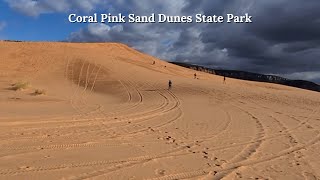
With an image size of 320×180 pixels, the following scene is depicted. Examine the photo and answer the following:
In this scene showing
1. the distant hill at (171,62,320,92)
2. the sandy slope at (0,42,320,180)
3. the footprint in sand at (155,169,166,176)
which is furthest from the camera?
the distant hill at (171,62,320,92)

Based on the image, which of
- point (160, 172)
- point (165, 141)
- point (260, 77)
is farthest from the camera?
point (260, 77)

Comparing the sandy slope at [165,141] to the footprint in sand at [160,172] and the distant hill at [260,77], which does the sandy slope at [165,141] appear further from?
the distant hill at [260,77]

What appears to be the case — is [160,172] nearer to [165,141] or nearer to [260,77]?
[165,141]

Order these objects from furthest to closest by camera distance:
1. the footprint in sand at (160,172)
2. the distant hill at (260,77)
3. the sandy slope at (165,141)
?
the distant hill at (260,77)
the sandy slope at (165,141)
the footprint in sand at (160,172)

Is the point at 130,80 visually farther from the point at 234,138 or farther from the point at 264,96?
the point at 234,138

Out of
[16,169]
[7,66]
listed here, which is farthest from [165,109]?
[7,66]

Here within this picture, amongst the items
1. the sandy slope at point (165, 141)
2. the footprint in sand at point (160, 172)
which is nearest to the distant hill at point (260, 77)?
the sandy slope at point (165, 141)

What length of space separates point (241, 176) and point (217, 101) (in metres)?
15.7

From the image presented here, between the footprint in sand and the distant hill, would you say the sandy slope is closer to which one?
the footprint in sand

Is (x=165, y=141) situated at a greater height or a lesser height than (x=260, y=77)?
lesser

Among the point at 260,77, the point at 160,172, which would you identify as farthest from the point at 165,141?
the point at 260,77

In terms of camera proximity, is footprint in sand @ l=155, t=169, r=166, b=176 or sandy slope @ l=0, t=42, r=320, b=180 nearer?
footprint in sand @ l=155, t=169, r=166, b=176

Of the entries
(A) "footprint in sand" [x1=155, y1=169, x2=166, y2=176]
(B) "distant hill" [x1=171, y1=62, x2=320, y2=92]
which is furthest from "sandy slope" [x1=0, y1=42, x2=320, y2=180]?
(B) "distant hill" [x1=171, y1=62, x2=320, y2=92]

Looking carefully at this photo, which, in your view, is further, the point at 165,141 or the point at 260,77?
the point at 260,77
